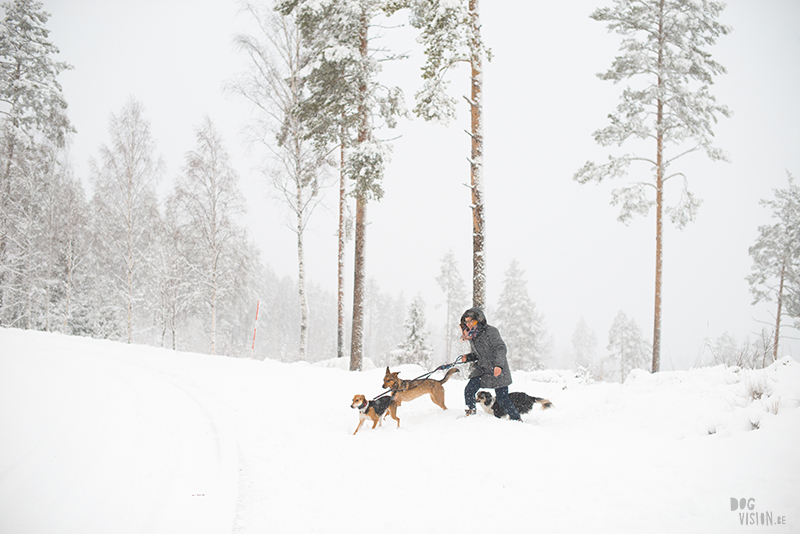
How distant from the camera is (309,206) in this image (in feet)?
49.8

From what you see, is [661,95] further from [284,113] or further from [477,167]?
[284,113]

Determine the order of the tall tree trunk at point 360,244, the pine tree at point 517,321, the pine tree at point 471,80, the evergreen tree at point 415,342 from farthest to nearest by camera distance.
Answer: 1. the pine tree at point 517,321
2. the evergreen tree at point 415,342
3. the tall tree trunk at point 360,244
4. the pine tree at point 471,80

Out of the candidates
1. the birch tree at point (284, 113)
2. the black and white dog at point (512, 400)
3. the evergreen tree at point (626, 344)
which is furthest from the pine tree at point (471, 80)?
the evergreen tree at point (626, 344)

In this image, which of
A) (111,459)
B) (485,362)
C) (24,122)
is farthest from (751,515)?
(24,122)

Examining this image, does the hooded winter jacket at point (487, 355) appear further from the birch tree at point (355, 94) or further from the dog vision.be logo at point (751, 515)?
the birch tree at point (355, 94)

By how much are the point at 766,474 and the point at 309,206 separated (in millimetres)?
14587

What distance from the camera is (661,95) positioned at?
501 inches

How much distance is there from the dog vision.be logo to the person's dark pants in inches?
103

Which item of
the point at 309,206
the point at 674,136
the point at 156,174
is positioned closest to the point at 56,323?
the point at 156,174

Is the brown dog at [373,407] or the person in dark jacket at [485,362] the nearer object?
the brown dog at [373,407]

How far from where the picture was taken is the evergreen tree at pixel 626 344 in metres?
35.1

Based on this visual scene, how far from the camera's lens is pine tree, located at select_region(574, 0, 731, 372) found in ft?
41.4

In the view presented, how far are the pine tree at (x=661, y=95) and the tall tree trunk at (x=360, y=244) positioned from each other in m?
8.65

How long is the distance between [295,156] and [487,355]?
1190 cm
